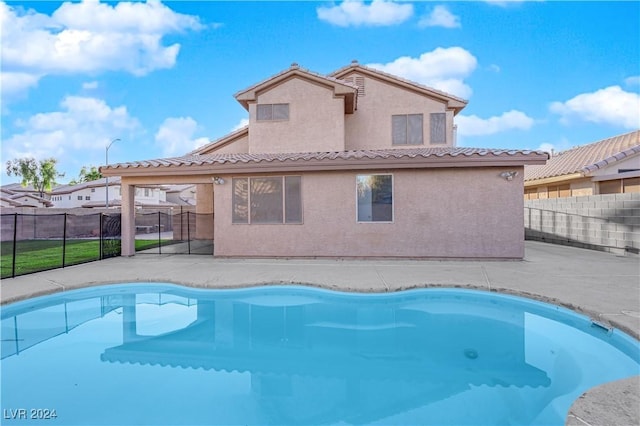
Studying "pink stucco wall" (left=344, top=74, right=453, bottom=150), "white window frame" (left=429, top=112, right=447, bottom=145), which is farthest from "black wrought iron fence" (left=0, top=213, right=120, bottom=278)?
"white window frame" (left=429, top=112, right=447, bottom=145)

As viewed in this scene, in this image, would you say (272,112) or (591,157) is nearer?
(272,112)

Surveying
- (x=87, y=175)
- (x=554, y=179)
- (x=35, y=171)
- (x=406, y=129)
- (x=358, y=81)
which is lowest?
(x=554, y=179)

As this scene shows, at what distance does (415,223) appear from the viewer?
1080 cm

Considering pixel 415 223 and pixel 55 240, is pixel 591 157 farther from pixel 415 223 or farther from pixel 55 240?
pixel 55 240

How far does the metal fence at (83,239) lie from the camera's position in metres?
11.8

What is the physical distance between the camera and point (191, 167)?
1136 centimetres

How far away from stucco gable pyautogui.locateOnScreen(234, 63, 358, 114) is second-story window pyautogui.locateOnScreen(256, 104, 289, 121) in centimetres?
48

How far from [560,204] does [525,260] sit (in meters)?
6.57

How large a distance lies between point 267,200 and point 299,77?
17.5 ft

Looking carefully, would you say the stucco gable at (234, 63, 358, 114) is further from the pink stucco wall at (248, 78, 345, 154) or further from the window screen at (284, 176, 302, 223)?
the window screen at (284, 176, 302, 223)

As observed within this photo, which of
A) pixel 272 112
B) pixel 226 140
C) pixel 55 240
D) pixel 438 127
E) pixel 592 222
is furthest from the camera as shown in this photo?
pixel 55 240

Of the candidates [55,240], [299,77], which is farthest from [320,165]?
[55,240]

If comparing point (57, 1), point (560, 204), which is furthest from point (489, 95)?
point (57, 1)

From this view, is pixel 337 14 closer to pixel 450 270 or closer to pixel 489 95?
pixel 489 95
